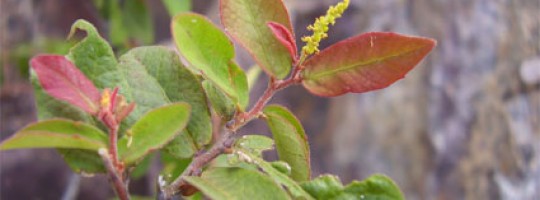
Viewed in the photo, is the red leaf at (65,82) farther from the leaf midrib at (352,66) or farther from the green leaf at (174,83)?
the leaf midrib at (352,66)

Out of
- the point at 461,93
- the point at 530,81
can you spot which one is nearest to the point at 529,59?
the point at 530,81

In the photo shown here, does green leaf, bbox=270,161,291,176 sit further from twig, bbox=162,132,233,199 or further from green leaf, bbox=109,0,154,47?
green leaf, bbox=109,0,154,47

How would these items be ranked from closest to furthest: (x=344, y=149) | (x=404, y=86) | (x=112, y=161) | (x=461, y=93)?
(x=112, y=161) < (x=461, y=93) < (x=404, y=86) < (x=344, y=149)

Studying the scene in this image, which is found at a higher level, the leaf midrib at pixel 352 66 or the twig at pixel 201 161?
the leaf midrib at pixel 352 66

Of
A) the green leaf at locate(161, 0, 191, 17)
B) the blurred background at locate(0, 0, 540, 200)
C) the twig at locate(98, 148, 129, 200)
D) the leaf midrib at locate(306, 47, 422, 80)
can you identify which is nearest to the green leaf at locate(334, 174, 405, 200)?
the leaf midrib at locate(306, 47, 422, 80)

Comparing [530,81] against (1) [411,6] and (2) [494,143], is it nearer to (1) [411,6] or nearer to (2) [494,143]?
(2) [494,143]

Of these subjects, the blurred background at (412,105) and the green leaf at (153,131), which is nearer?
the green leaf at (153,131)

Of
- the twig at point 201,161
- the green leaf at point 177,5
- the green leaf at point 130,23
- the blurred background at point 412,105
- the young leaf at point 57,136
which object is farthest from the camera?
the blurred background at point 412,105

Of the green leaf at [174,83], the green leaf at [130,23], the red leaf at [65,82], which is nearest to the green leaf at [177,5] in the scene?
the green leaf at [130,23]
